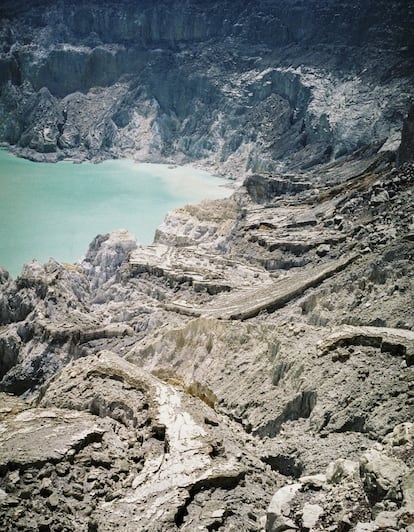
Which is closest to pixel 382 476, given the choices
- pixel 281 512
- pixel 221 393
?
pixel 281 512

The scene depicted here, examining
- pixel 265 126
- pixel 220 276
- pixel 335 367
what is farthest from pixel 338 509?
pixel 265 126

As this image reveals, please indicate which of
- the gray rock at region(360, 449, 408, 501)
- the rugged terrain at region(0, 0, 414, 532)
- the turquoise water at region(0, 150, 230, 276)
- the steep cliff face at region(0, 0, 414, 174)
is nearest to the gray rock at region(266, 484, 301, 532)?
the rugged terrain at region(0, 0, 414, 532)

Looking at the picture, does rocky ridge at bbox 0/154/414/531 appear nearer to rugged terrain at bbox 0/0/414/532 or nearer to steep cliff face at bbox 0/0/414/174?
rugged terrain at bbox 0/0/414/532

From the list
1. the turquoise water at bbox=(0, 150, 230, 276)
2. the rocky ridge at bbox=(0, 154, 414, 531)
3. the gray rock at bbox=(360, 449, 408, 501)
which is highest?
the gray rock at bbox=(360, 449, 408, 501)

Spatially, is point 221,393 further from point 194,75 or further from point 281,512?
point 194,75

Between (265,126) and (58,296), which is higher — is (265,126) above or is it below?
above

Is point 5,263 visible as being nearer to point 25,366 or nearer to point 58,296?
point 58,296
